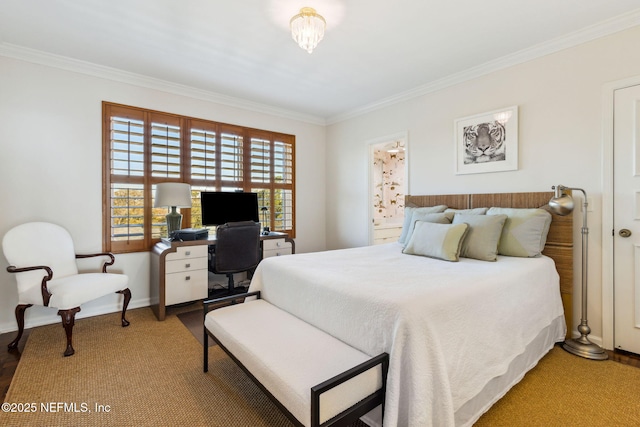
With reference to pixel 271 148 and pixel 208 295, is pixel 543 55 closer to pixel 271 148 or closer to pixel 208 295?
pixel 271 148

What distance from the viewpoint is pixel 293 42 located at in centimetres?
261

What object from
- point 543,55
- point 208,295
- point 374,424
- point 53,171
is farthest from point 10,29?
point 543,55

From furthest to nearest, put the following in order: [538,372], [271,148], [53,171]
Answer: [271,148], [53,171], [538,372]

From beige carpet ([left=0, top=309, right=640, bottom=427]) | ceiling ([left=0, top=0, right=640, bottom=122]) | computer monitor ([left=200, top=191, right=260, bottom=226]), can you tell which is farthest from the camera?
computer monitor ([left=200, top=191, right=260, bottom=226])

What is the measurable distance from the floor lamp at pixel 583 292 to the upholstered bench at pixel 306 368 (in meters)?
1.93

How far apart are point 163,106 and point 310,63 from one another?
183 centimetres

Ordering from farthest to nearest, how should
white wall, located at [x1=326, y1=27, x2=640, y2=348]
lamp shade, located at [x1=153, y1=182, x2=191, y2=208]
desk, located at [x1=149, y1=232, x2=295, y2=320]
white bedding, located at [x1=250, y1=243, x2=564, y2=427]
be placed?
lamp shade, located at [x1=153, y1=182, x2=191, y2=208], desk, located at [x1=149, y1=232, x2=295, y2=320], white wall, located at [x1=326, y1=27, x2=640, y2=348], white bedding, located at [x1=250, y1=243, x2=564, y2=427]

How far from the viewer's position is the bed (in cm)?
126

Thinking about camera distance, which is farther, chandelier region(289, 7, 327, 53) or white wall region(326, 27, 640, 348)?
white wall region(326, 27, 640, 348)

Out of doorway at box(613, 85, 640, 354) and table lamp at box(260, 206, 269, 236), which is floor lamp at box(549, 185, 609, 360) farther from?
table lamp at box(260, 206, 269, 236)

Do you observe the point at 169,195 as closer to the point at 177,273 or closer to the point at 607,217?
the point at 177,273

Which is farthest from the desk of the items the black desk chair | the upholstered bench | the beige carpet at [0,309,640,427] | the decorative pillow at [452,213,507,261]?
the decorative pillow at [452,213,507,261]

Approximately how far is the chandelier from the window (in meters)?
2.18

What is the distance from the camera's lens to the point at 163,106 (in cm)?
350
